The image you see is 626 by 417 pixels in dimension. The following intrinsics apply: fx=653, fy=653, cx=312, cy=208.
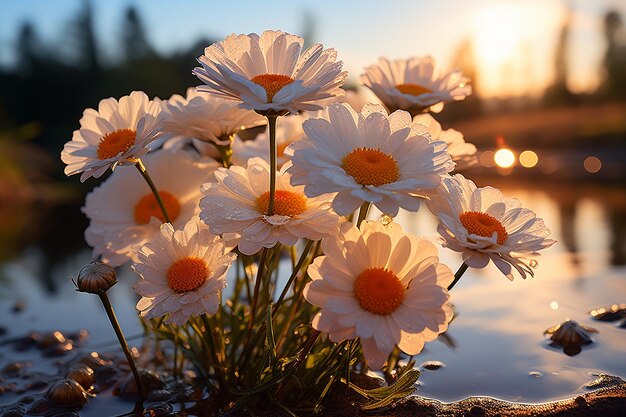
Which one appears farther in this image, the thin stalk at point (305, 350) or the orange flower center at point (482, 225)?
the thin stalk at point (305, 350)

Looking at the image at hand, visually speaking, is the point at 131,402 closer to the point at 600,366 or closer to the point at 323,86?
the point at 323,86

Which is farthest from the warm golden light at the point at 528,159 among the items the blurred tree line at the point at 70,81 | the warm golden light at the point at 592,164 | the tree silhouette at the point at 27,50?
the tree silhouette at the point at 27,50

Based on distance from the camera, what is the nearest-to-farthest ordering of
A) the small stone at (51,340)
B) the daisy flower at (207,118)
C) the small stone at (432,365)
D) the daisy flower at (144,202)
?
1. the daisy flower at (207,118)
2. the daisy flower at (144,202)
3. the small stone at (432,365)
4. the small stone at (51,340)

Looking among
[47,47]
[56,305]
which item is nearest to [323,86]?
[56,305]

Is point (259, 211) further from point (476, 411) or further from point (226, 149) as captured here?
point (476, 411)

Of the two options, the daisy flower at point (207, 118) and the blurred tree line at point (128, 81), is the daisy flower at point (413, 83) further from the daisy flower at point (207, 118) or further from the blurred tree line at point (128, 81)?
the blurred tree line at point (128, 81)

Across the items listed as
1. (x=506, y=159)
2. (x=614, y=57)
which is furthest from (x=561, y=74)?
(x=506, y=159)

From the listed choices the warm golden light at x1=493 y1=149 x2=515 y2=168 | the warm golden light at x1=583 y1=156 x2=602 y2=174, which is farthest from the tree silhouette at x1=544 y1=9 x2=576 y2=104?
the warm golden light at x1=583 y1=156 x2=602 y2=174
